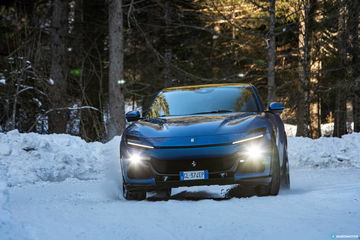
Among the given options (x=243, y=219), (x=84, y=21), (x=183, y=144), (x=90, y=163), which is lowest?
(x=90, y=163)

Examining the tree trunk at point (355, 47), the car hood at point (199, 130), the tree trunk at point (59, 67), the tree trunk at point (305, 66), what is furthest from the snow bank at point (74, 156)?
the tree trunk at point (355, 47)

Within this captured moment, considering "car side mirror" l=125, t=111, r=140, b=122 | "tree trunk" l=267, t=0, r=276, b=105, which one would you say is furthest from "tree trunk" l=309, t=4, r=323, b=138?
"car side mirror" l=125, t=111, r=140, b=122

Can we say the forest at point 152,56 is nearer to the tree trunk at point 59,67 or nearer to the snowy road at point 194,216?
the tree trunk at point 59,67

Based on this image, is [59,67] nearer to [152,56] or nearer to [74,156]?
[152,56]

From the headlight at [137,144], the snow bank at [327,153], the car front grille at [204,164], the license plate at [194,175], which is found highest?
the headlight at [137,144]

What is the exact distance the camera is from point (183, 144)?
6836 mm

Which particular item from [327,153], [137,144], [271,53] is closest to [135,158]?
[137,144]

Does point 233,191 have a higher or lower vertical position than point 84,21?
lower

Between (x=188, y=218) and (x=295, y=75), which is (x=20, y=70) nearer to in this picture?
(x=295, y=75)

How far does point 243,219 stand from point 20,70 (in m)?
14.0

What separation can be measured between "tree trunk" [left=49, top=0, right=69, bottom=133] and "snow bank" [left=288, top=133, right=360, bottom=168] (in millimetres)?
8930

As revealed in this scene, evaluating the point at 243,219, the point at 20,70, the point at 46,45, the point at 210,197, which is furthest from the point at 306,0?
the point at 243,219

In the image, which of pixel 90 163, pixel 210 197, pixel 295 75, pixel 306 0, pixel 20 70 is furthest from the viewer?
pixel 295 75

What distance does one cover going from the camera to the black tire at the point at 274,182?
6.96 metres
